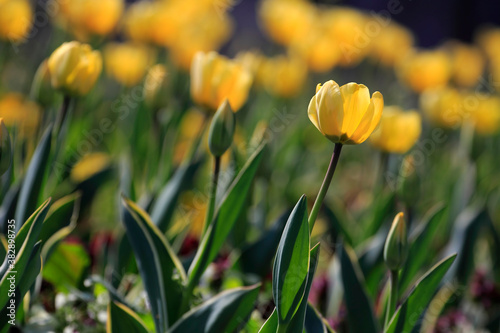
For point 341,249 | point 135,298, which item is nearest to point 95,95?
point 135,298

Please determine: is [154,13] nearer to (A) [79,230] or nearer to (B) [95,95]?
(B) [95,95]

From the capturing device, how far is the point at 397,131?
143cm

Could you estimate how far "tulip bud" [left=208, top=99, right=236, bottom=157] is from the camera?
0.94 metres

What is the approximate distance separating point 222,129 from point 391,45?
8.22 feet

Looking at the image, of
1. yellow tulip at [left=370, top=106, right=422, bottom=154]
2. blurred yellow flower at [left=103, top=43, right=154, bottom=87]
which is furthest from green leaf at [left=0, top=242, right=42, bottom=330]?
blurred yellow flower at [left=103, top=43, right=154, bottom=87]

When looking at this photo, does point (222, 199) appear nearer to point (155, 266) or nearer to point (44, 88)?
point (155, 266)

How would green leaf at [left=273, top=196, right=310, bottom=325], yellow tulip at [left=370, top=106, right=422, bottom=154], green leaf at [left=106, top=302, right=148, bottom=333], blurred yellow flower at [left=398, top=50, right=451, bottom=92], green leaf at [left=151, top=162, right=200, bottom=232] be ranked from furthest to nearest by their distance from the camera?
blurred yellow flower at [left=398, top=50, right=451, bottom=92] → yellow tulip at [left=370, top=106, right=422, bottom=154] → green leaf at [left=151, top=162, right=200, bottom=232] → green leaf at [left=106, top=302, right=148, bottom=333] → green leaf at [left=273, top=196, right=310, bottom=325]

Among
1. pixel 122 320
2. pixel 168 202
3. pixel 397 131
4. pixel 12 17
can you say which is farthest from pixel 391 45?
pixel 122 320

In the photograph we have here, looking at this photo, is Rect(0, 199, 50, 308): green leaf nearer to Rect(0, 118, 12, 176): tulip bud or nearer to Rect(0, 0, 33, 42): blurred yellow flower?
Rect(0, 118, 12, 176): tulip bud

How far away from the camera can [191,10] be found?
8.71 feet

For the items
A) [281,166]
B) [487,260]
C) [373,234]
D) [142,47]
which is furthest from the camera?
[142,47]

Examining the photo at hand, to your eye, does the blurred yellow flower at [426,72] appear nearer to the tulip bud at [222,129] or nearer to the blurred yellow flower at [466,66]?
the blurred yellow flower at [466,66]

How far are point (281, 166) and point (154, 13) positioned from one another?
0.77 m

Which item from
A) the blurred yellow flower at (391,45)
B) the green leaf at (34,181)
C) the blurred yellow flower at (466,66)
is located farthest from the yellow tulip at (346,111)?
the blurred yellow flower at (466,66)
